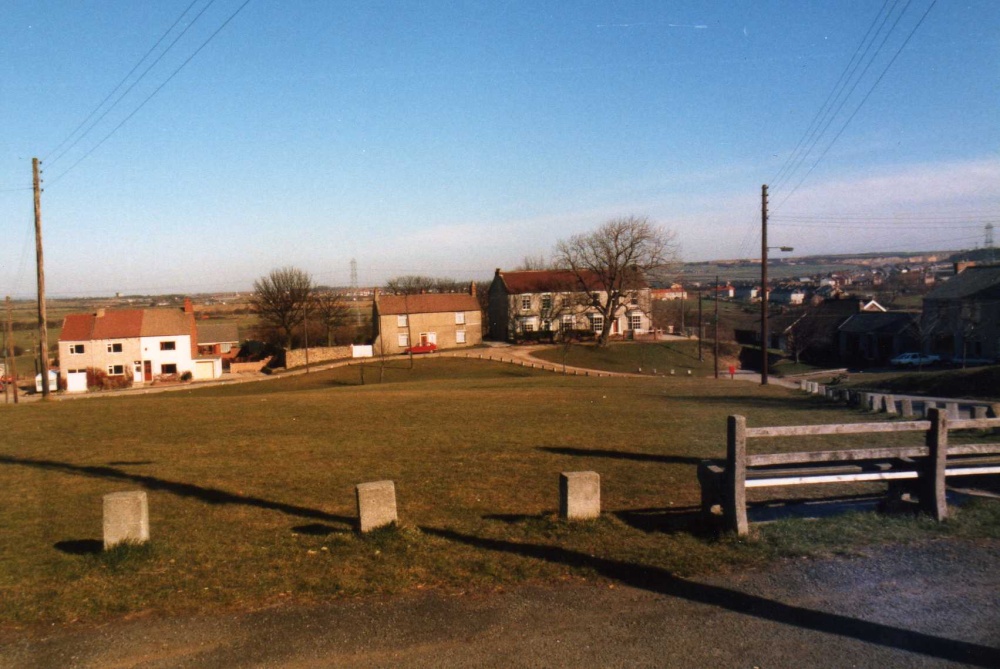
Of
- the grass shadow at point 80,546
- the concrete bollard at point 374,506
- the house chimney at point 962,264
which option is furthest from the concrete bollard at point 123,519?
the house chimney at point 962,264

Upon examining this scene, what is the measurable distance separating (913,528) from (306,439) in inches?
462

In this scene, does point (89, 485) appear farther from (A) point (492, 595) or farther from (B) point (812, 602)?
(B) point (812, 602)

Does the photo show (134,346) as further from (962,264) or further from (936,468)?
(962,264)

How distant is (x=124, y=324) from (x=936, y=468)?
72607 millimetres

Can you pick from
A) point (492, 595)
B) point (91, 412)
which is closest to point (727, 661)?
point (492, 595)

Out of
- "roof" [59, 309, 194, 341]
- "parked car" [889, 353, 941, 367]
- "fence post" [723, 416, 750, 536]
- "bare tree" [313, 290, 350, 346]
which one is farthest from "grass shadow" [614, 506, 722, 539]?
"bare tree" [313, 290, 350, 346]

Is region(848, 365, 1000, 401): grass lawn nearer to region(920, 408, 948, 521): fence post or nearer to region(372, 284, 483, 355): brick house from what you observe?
region(920, 408, 948, 521): fence post

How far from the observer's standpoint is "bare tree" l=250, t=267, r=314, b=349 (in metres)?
85.4

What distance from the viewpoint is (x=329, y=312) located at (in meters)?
88.7

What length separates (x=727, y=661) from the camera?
4906mm

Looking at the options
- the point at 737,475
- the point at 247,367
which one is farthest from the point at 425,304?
the point at 737,475

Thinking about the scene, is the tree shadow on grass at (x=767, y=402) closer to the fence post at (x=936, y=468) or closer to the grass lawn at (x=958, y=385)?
the grass lawn at (x=958, y=385)

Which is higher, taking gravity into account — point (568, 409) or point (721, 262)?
point (721, 262)

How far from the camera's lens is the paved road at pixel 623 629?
5020 millimetres
